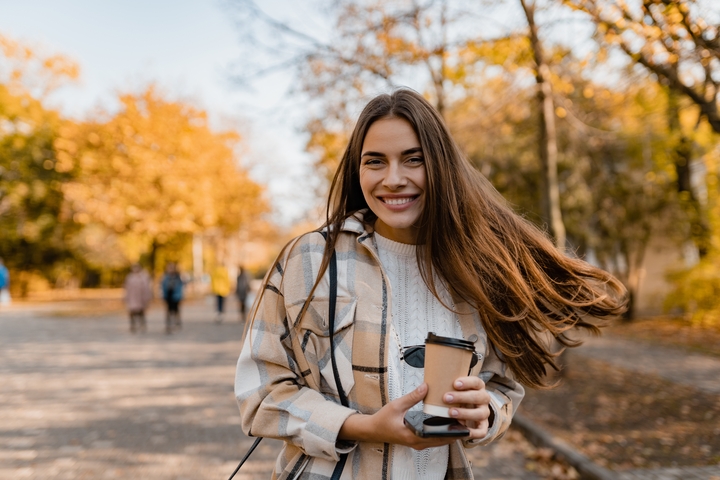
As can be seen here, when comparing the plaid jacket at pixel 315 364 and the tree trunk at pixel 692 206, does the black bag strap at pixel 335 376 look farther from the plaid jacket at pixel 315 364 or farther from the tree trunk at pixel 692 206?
the tree trunk at pixel 692 206

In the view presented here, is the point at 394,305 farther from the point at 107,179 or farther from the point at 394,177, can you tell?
the point at 107,179

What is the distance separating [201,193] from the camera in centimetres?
2811

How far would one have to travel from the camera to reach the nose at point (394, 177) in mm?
1896

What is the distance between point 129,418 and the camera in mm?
7105

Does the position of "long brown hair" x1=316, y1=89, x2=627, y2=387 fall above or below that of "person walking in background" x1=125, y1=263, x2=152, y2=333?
above

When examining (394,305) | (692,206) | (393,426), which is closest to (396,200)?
(394,305)

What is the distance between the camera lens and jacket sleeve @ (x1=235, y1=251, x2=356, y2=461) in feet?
5.69

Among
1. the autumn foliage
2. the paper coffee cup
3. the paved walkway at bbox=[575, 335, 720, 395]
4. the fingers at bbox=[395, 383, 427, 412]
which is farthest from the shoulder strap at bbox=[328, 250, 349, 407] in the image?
the autumn foliage

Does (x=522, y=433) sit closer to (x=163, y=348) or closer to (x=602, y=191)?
(x=163, y=348)

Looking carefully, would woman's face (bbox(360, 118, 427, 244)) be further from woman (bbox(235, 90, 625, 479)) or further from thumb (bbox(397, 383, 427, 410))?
thumb (bbox(397, 383, 427, 410))

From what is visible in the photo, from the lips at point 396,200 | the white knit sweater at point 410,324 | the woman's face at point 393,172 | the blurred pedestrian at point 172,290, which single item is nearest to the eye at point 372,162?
the woman's face at point 393,172

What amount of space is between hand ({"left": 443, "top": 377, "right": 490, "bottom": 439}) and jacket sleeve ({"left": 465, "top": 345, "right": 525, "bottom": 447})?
38 centimetres

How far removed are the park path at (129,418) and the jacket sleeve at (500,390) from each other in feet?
11.4

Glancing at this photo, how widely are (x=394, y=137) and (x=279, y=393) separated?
843mm
